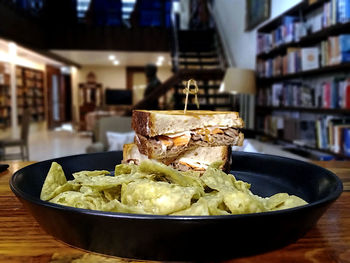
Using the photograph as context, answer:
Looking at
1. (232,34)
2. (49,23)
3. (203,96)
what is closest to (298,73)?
(203,96)

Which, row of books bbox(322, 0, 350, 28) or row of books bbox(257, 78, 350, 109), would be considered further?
row of books bbox(257, 78, 350, 109)

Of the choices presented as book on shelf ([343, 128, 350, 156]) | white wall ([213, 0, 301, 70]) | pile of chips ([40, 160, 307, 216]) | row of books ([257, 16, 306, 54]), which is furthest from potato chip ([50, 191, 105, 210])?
white wall ([213, 0, 301, 70])

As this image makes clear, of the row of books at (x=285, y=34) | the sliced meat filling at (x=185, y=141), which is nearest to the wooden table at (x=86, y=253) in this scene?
the sliced meat filling at (x=185, y=141)

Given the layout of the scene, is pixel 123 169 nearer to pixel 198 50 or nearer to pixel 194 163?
pixel 194 163

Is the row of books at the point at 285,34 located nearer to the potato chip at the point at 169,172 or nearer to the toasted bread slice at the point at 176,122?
the toasted bread slice at the point at 176,122

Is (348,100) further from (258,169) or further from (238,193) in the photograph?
(238,193)

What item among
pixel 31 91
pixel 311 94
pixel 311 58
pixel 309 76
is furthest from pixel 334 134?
pixel 31 91

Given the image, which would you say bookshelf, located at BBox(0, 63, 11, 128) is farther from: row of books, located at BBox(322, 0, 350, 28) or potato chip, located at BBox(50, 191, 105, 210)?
potato chip, located at BBox(50, 191, 105, 210)
